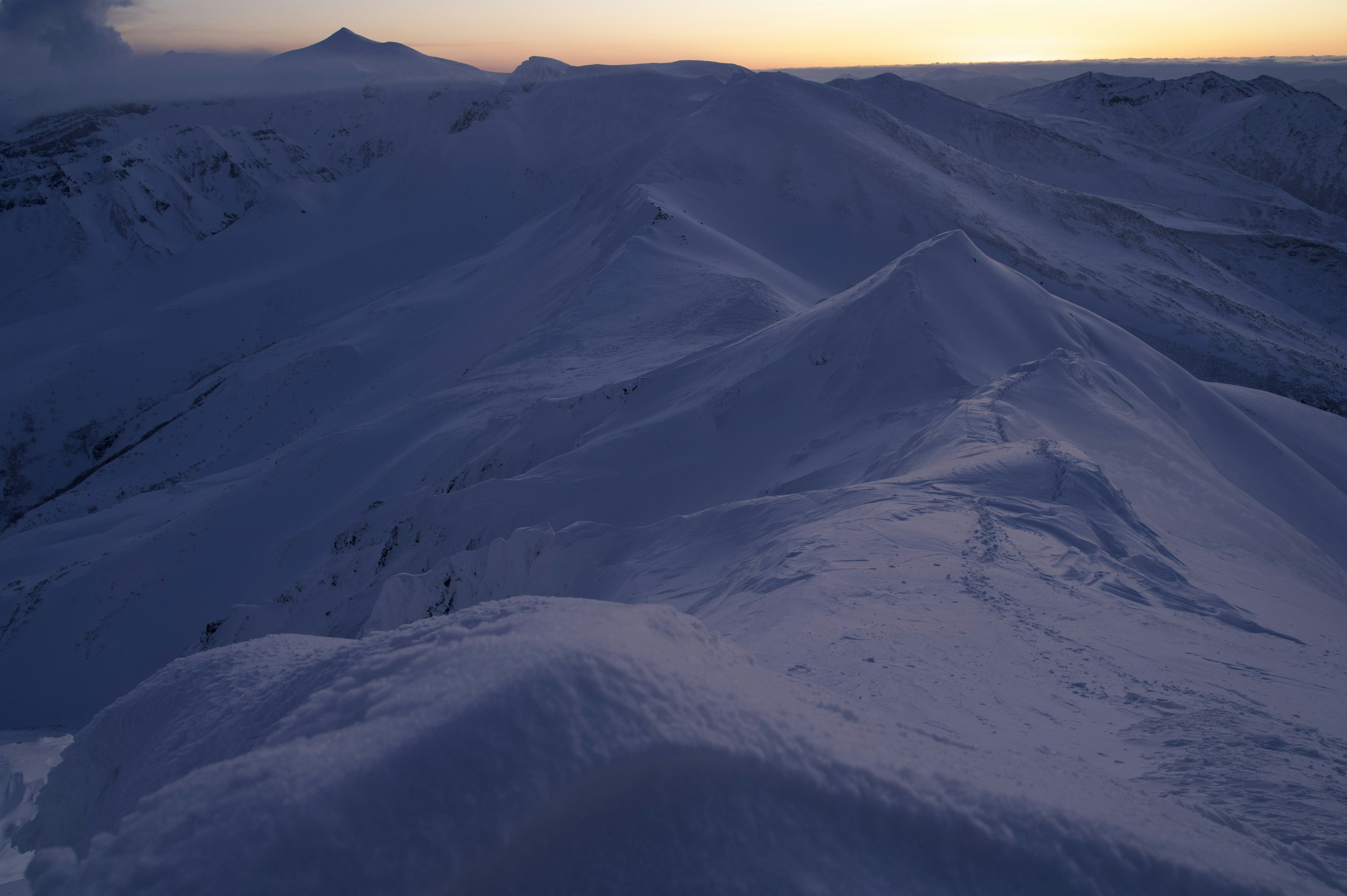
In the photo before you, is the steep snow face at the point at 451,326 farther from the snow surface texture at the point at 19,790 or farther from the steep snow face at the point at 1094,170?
the steep snow face at the point at 1094,170

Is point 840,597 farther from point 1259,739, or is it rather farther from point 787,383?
point 787,383

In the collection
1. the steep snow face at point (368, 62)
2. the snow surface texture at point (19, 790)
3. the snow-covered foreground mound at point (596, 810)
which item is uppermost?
the steep snow face at point (368, 62)

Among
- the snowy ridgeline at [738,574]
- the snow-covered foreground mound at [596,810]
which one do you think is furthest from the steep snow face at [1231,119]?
the snow-covered foreground mound at [596,810]

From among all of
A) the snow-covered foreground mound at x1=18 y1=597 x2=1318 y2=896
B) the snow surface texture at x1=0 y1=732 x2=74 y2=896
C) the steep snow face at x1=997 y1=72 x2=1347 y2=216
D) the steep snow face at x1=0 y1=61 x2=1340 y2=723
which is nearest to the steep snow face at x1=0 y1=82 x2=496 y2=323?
the steep snow face at x1=0 y1=61 x2=1340 y2=723

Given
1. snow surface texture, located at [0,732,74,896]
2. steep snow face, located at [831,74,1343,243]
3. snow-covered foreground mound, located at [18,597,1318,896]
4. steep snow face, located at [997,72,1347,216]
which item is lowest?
snow surface texture, located at [0,732,74,896]

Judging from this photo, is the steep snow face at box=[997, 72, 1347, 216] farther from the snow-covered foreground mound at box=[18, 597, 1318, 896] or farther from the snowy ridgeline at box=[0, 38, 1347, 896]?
the snow-covered foreground mound at box=[18, 597, 1318, 896]

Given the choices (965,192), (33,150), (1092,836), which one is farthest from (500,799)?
(33,150)

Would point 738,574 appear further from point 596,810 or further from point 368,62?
point 368,62
